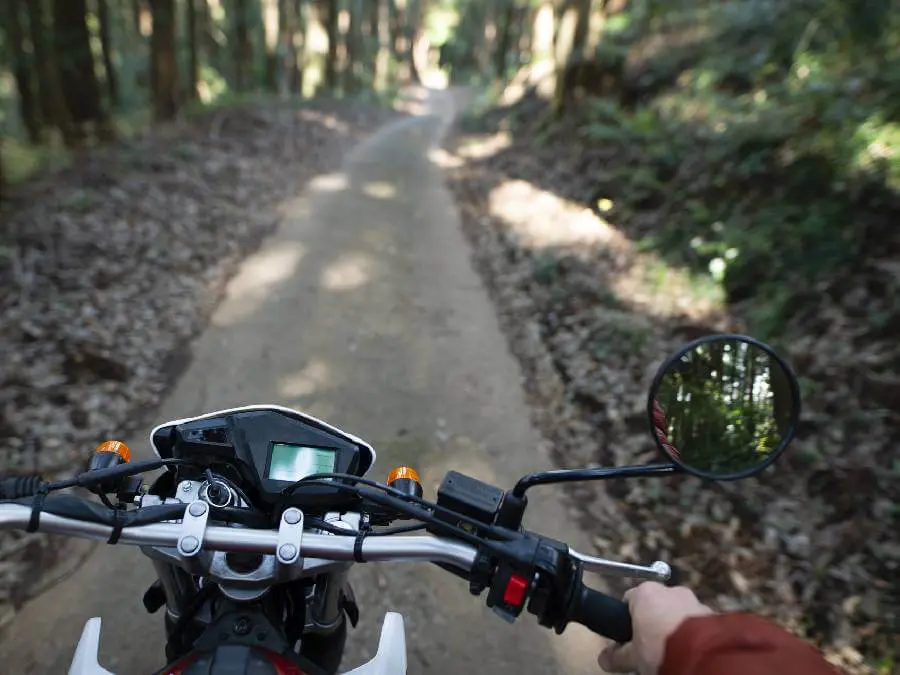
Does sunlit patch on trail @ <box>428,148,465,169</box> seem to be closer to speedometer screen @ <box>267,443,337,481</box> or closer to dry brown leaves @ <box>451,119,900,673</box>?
dry brown leaves @ <box>451,119,900,673</box>

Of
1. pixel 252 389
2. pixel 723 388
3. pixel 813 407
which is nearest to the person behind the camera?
pixel 723 388

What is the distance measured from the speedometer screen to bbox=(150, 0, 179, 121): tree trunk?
46.2ft

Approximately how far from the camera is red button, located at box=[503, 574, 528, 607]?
58.5 inches

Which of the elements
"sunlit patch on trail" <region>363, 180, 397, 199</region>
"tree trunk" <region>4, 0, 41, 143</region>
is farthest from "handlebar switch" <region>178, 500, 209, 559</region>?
"tree trunk" <region>4, 0, 41, 143</region>

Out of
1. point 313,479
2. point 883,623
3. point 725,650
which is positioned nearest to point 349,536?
point 313,479

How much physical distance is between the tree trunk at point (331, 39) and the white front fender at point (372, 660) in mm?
28209

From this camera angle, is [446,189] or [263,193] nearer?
[263,193]

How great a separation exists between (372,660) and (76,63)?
12.3 metres

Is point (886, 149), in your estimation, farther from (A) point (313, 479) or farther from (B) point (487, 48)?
(B) point (487, 48)

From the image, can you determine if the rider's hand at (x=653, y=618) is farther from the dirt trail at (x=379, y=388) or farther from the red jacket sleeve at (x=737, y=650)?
the dirt trail at (x=379, y=388)

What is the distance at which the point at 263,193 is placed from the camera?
11461 millimetres

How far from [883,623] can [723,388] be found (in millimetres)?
2673

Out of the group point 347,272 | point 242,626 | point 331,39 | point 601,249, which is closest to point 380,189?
point 347,272

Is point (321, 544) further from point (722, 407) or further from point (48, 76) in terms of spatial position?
point (48, 76)
